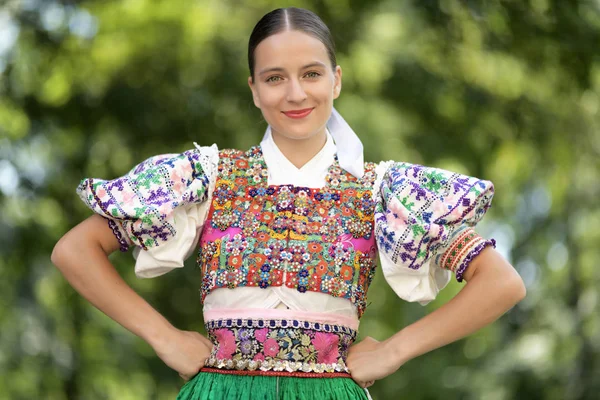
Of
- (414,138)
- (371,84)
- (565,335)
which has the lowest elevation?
(565,335)

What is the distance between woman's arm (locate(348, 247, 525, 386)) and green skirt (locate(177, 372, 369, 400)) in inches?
3.5

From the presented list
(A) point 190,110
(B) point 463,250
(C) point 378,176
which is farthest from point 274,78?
(A) point 190,110

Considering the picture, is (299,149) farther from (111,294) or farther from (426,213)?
(111,294)

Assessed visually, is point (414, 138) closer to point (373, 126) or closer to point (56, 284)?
point (373, 126)

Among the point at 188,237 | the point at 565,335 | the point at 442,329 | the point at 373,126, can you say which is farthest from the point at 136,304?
the point at 565,335

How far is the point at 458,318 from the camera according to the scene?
7.09ft

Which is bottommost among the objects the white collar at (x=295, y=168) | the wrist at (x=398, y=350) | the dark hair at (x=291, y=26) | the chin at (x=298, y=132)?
the wrist at (x=398, y=350)

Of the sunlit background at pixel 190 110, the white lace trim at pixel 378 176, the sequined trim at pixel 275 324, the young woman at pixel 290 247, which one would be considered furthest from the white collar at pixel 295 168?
the sunlit background at pixel 190 110

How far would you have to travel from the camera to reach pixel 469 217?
2.12 meters

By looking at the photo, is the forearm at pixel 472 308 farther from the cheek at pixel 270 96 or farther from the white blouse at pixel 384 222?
the cheek at pixel 270 96

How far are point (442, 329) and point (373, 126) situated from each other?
3304mm

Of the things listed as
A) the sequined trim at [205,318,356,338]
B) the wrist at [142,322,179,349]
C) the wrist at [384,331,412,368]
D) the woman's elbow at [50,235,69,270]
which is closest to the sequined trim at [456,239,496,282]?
the wrist at [384,331,412,368]

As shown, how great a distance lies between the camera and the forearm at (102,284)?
7.20 feet

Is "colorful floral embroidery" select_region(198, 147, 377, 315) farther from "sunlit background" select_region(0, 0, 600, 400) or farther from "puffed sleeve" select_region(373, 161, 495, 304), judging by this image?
"sunlit background" select_region(0, 0, 600, 400)
